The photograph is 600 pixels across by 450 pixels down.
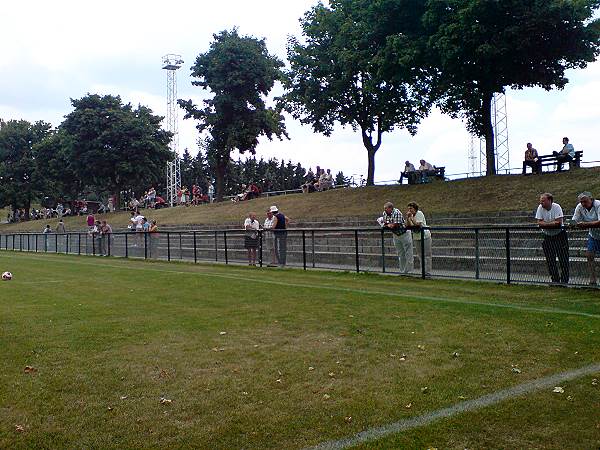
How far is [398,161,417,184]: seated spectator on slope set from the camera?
3244 cm

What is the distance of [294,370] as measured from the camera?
237 inches

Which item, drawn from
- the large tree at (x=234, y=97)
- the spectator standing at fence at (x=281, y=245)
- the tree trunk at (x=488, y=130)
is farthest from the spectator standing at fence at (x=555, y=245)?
the large tree at (x=234, y=97)

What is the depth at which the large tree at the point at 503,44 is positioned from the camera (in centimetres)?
2656

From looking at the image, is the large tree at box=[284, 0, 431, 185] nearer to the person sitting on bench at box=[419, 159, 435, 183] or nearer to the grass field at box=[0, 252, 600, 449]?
the person sitting on bench at box=[419, 159, 435, 183]

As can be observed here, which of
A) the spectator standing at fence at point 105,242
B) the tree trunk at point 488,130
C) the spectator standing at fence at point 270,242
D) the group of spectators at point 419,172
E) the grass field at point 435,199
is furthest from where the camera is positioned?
the group of spectators at point 419,172

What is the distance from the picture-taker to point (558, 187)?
2236cm

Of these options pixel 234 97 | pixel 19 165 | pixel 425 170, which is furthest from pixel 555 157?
pixel 19 165

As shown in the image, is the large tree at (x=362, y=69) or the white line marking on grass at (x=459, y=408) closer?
the white line marking on grass at (x=459, y=408)

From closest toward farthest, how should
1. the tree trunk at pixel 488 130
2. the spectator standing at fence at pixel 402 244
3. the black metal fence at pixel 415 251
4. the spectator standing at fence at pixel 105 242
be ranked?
the black metal fence at pixel 415 251
the spectator standing at fence at pixel 402 244
the tree trunk at pixel 488 130
the spectator standing at fence at pixel 105 242

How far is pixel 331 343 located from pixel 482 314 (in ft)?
9.37

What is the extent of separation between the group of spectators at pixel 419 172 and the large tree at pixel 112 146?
39452 mm

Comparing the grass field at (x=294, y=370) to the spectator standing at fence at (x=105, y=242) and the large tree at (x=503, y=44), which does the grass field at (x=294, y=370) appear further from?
the spectator standing at fence at (x=105, y=242)

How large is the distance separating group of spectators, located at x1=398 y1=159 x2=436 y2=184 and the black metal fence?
12824 mm

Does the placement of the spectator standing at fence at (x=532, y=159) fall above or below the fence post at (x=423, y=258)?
above
